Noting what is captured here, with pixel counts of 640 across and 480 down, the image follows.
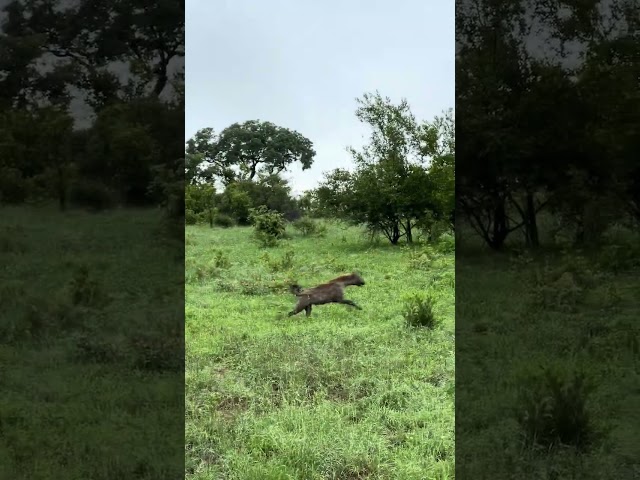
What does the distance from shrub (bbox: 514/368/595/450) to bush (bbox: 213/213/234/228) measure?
1164 centimetres

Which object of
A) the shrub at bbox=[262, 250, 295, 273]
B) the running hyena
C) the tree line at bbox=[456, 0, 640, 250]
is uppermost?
the tree line at bbox=[456, 0, 640, 250]

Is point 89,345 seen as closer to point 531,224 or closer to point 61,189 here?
point 61,189

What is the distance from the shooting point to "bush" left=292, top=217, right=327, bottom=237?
11.9 meters

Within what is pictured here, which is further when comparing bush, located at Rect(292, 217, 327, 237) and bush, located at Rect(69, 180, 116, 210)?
bush, located at Rect(292, 217, 327, 237)

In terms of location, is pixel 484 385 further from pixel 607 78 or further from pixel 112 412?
pixel 112 412

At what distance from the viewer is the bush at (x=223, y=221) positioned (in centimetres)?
1328

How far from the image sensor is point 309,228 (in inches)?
471

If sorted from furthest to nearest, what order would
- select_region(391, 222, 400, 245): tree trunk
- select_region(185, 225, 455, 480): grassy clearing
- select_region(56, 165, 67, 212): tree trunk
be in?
select_region(391, 222, 400, 245): tree trunk, select_region(185, 225, 455, 480): grassy clearing, select_region(56, 165, 67, 212): tree trunk

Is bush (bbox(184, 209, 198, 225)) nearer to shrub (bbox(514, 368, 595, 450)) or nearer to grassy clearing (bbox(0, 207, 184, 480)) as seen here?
grassy clearing (bbox(0, 207, 184, 480))

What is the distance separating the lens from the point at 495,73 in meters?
Result: 2.04

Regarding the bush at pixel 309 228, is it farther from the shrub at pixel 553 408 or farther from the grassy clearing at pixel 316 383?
the shrub at pixel 553 408

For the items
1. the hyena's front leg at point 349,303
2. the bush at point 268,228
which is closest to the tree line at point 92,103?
the hyena's front leg at point 349,303

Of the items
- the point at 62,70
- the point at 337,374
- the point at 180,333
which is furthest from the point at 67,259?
the point at 337,374

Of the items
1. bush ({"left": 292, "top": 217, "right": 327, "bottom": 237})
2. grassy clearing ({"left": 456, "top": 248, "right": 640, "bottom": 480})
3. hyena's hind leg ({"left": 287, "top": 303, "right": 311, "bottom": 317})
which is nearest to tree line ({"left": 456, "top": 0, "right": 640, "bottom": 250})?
grassy clearing ({"left": 456, "top": 248, "right": 640, "bottom": 480})
